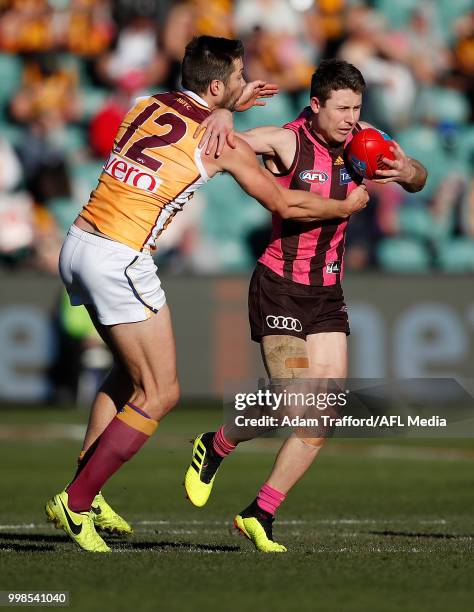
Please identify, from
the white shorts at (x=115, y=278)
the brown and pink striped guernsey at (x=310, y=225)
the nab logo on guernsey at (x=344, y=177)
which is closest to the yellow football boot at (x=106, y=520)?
the white shorts at (x=115, y=278)

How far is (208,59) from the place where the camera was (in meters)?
6.73

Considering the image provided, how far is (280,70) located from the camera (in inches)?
725

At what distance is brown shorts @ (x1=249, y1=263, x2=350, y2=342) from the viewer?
7398 mm

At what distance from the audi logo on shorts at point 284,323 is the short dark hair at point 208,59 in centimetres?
141

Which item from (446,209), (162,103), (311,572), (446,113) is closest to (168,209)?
(162,103)

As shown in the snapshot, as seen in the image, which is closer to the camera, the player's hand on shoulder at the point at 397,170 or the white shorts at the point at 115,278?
the white shorts at the point at 115,278

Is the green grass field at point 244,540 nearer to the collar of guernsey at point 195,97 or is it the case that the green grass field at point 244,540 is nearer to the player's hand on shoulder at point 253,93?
the collar of guernsey at point 195,97

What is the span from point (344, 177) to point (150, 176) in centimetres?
146

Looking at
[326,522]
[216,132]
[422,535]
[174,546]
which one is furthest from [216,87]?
[326,522]

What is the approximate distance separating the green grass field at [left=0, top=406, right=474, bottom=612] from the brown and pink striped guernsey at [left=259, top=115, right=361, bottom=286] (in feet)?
5.24

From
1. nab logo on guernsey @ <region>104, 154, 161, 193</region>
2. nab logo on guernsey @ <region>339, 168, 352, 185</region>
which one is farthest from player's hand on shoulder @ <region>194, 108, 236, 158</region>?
nab logo on guernsey @ <region>339, 168, 352, 185</region>

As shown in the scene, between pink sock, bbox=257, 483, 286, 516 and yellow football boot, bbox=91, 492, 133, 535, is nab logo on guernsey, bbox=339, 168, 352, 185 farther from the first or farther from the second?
yellow football boot, bbox=91, 492, 133, 535

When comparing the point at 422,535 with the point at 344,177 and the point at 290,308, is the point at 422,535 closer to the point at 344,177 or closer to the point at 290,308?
the point at 290,308

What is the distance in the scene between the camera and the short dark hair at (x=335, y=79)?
734 centimetres
